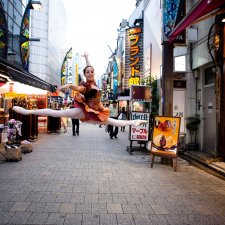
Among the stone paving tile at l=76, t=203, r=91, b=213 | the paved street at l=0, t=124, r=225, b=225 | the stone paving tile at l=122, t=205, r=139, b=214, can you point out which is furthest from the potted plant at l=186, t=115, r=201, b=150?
the stone paving tile at l=76, t=203, r=91, b=213

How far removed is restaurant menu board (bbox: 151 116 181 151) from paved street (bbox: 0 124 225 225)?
0.72 m

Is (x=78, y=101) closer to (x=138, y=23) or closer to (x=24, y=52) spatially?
(x=24, y=52)

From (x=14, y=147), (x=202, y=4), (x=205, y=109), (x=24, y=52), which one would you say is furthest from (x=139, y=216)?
(x=24, y=52)

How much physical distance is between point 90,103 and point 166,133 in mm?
5881

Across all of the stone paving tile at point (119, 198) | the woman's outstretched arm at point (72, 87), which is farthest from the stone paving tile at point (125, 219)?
the woman's outstretched arm at point (72, 87)

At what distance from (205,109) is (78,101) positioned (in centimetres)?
917

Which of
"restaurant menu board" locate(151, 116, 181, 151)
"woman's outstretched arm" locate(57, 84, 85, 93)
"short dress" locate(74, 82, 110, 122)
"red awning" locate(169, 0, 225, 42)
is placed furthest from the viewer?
"restaurant menu board" locate(151, 116, 181, 151)

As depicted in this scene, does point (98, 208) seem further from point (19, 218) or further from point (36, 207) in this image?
point (19, 218)

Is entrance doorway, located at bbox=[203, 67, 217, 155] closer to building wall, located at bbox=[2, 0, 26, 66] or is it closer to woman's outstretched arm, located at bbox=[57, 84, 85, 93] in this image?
woman's outstretched arm, located at bbox=[57, 84, 85, 93]

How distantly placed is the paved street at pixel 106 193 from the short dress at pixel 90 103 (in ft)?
6.12

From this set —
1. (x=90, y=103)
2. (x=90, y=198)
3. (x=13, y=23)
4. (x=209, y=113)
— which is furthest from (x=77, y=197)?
(x=13, y=23)

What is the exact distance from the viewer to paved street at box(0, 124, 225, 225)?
16.6 ft

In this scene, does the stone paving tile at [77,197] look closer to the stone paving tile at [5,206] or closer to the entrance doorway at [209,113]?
the stone paving tile at [5,206]

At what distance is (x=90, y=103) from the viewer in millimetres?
3992
